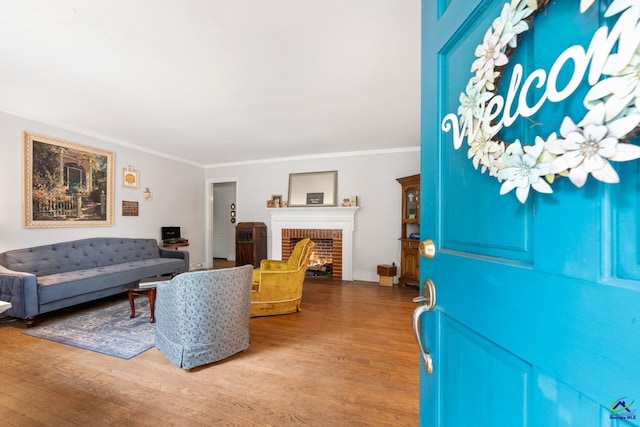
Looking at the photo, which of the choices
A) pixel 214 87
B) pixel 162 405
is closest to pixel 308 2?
pixel 214 87

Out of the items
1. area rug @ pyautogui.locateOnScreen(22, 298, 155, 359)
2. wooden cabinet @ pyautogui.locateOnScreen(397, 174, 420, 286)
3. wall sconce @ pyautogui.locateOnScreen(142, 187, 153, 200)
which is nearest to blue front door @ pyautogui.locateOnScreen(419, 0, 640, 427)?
area rug @ pyautogui.locateOnScreen(22, 298, 155, 359)

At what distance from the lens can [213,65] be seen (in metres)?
2.25

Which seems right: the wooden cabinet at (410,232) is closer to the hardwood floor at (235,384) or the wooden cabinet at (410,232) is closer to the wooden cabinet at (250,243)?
the hardwood floor at (235,384)

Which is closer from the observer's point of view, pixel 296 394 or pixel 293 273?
pixel 296 394

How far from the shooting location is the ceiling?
1703 millimetres

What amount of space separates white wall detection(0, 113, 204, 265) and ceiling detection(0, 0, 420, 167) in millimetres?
299

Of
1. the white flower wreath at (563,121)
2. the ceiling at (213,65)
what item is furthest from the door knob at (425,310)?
the ceiling at (213,65)

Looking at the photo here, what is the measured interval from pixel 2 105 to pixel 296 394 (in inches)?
183

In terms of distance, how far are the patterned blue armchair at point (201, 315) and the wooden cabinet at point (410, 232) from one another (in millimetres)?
3015

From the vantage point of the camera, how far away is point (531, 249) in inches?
19.0

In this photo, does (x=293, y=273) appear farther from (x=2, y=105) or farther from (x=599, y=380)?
(x=2, y=105)

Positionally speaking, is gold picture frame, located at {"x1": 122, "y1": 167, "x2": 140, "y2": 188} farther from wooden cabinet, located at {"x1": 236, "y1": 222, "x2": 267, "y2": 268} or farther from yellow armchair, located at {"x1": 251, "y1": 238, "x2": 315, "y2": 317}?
yellow armchair, located at {"x1": 251, "y1": 238, "x2": 315, "y2": 317}
